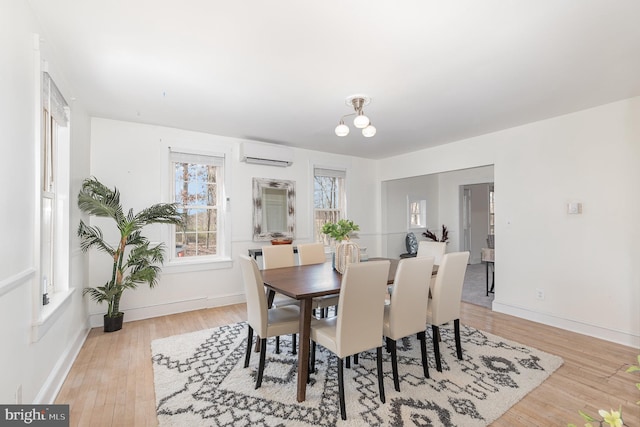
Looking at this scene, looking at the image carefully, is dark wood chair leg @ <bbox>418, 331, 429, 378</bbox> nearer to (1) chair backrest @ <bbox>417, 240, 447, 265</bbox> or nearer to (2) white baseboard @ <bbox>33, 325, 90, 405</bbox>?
(1) chair backrest @ <bbox>417, 240, 447, 265</bbox>

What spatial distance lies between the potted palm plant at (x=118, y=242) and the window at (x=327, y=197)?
8.21 feet

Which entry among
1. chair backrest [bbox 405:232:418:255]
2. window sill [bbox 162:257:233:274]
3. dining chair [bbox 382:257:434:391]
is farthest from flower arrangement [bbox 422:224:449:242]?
dining chair [bbox 382:257:434:391]

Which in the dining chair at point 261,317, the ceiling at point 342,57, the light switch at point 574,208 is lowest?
the dining chair at point 261,317

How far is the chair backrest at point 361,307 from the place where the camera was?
2.04 m

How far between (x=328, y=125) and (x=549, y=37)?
7.76 feet

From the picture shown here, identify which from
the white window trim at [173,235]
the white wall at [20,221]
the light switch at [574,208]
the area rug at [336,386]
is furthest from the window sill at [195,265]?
the light switch at [574,208]

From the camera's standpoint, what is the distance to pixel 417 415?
6.68 ft

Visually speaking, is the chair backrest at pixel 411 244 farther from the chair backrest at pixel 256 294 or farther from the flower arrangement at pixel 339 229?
the chair backrest at pixel 256 294

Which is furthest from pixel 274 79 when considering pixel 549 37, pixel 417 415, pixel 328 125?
pixel 417 415

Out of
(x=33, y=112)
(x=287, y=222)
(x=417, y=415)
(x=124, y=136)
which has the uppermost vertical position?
(x=124, y=136)

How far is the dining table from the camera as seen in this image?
2.19 meters

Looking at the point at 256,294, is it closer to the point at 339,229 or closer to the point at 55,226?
the point at 339,229

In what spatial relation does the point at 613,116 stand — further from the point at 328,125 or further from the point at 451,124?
the point at 328,125

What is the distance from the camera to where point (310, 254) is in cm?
371
